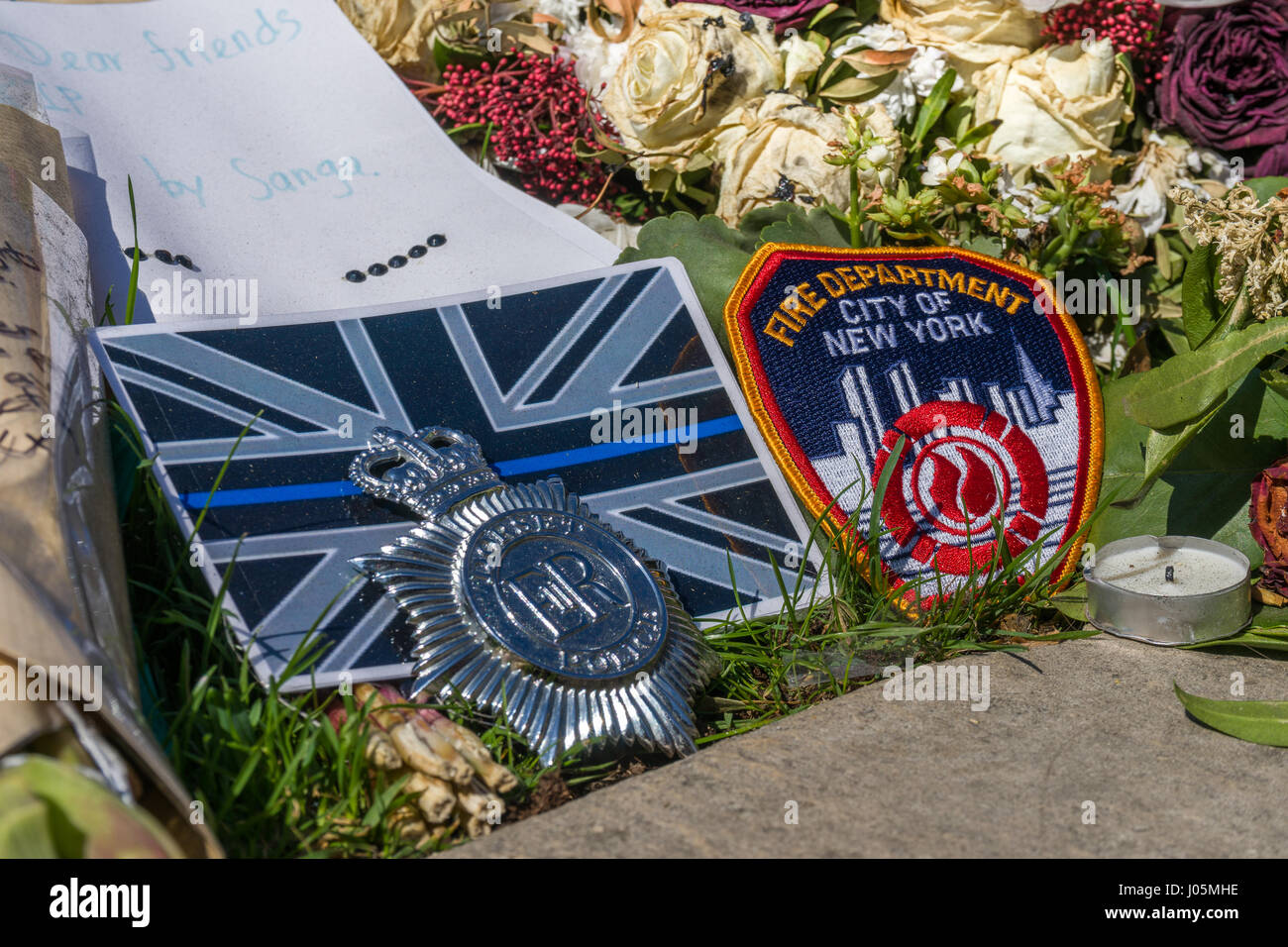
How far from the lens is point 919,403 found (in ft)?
6.87

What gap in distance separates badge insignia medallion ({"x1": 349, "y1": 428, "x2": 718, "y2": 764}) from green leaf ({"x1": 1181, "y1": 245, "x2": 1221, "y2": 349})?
1142 millimetres

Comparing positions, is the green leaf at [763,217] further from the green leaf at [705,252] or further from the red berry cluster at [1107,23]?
the red berry cluster at [1107,23]

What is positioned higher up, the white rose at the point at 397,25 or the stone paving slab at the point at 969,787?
the white rose at the point at 397,25

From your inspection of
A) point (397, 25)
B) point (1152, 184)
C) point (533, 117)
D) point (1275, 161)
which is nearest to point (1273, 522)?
point (1152, 184)

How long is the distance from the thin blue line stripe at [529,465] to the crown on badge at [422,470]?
0.15 ft

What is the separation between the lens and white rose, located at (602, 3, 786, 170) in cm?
250

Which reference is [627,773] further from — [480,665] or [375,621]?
[375,621]

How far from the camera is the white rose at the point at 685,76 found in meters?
2.50

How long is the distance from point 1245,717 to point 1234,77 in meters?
1.86

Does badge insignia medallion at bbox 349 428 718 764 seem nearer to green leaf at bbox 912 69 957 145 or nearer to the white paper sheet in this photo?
the white paper sheet

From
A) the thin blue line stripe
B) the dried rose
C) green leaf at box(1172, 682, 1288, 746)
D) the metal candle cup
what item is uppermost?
the thin blue line stripe

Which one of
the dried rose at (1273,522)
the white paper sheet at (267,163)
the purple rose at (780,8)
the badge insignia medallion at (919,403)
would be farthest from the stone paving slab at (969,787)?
the purple rose at (780,8)

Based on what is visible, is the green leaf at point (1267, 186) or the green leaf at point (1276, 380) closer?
the green leaf at point (1276, 380)

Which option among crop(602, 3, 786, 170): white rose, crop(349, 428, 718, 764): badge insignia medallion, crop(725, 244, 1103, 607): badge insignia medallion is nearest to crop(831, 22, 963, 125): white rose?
crop(602, 3, 786, 170): white rose
